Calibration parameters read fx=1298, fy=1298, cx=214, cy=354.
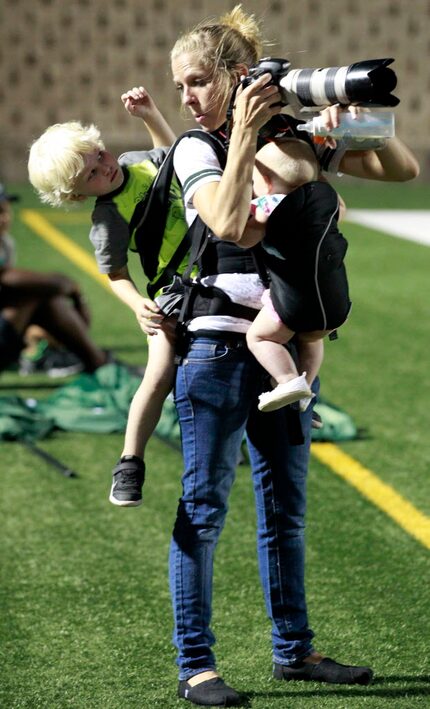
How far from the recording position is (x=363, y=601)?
4973 mm

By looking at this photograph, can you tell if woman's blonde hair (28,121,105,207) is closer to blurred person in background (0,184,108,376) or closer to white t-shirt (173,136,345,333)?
white t-shirt (173,136,345,333)

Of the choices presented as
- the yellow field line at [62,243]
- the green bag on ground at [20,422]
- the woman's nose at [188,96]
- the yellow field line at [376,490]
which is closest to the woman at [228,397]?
the woman's nose at [188,96]

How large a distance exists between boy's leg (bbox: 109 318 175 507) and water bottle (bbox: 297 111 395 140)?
800 mm

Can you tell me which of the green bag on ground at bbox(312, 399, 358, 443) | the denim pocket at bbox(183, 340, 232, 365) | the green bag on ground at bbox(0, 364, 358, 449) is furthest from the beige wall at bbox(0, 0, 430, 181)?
the denim pocket at bbox(183, 340, 232, 365)

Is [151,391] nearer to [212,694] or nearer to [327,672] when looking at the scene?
[212,694]

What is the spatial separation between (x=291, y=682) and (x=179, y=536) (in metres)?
0.68

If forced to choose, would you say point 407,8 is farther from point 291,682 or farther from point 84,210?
point 291,682

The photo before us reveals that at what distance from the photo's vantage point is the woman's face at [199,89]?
361 centimetres

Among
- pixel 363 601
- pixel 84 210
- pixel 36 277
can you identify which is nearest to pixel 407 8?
pixel 84 210

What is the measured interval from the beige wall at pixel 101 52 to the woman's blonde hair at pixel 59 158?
69.5 feet

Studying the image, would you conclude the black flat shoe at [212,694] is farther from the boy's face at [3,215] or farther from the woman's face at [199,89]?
the boy's face at [3,215]

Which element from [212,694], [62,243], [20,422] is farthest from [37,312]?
[62,243]

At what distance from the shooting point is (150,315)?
3.89 m

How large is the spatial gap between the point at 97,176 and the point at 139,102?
42 centimetres
